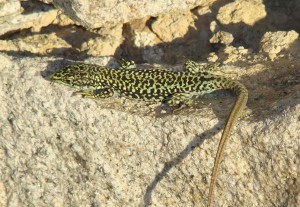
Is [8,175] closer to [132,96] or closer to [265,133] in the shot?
[132,96]

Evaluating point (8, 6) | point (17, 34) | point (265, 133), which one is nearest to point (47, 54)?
point (17, 34)

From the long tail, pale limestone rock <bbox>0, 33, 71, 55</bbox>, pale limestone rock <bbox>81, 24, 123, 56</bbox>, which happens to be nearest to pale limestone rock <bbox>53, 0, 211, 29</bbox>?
pale limestone rock <bbox>81, 24, 123, 56</bbox>

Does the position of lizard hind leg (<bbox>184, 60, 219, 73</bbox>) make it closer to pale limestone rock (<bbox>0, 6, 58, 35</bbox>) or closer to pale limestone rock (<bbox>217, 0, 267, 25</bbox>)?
pale limestone rock (<bbox>217, 0, 267, 25</bbox>)

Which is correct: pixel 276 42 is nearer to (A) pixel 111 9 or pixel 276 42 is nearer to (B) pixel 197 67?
(B) pixel 197 67

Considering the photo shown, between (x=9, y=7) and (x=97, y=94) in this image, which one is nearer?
(x=97, y=94)

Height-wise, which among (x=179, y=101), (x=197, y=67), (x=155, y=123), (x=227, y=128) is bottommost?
(x=155, y=123)

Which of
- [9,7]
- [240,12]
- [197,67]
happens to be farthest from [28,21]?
[240,12]
